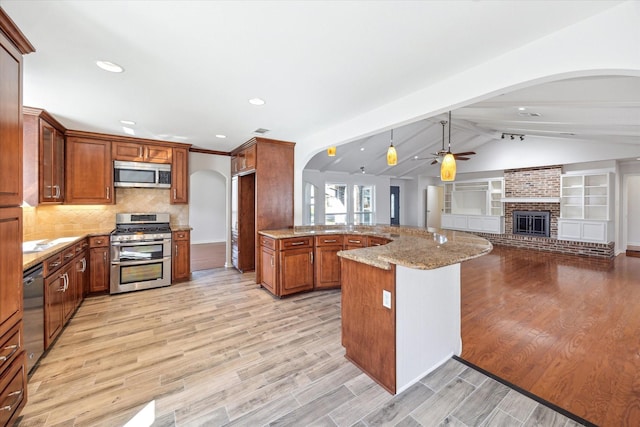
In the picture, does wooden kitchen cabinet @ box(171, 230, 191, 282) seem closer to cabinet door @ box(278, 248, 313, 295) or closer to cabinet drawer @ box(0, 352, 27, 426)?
cabinet door @ box(278, 248, 313, 295)

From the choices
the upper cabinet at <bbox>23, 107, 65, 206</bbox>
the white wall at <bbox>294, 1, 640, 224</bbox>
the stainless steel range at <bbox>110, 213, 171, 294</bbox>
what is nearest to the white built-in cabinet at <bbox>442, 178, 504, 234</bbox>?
the white wall at <bbox>294, 1, 640, 224</bbox>

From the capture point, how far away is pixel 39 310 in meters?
2.25

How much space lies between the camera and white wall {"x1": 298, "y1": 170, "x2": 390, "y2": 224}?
9.37m

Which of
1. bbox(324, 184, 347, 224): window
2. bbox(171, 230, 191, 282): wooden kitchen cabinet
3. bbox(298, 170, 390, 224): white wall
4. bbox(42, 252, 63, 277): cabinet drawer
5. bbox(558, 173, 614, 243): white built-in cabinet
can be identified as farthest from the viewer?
bbox(324, 184, 347, 224): window

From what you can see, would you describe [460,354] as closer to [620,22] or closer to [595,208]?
[620,22]

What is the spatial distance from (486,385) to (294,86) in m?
2.91

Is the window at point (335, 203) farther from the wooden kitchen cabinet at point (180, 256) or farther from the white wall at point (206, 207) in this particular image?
the wooden kitchen cabinet at point (180, 256)

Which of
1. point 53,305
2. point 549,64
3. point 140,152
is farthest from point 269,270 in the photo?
point 549,64

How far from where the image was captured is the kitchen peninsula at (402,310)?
6.25 feet

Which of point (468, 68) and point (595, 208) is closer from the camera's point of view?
point (468, 68)

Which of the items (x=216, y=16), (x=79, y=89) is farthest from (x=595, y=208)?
(x=79, y=89)

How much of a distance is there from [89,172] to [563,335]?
648 centimetres

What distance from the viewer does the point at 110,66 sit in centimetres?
208

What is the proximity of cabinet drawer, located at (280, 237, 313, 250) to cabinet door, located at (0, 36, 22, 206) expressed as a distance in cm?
253
